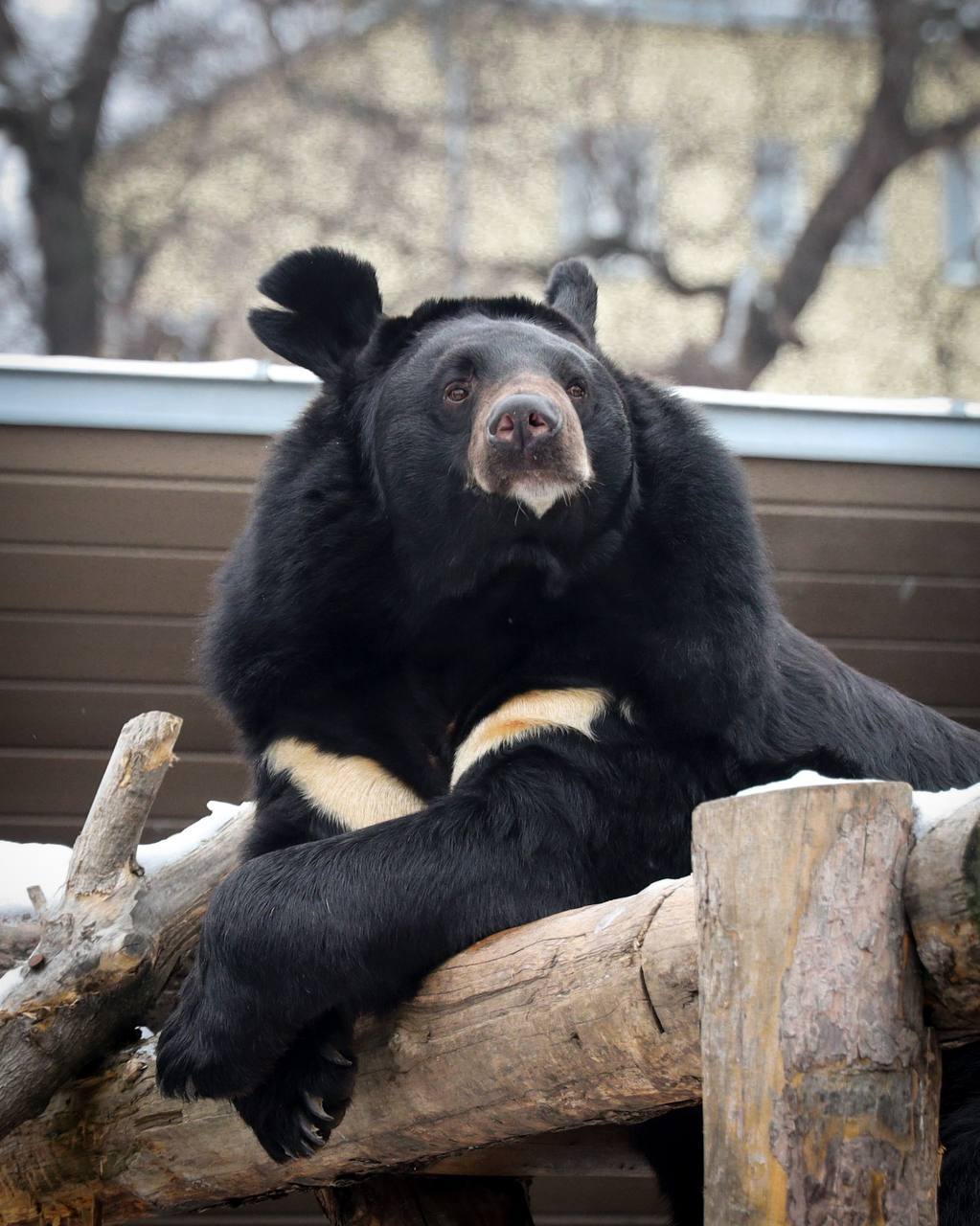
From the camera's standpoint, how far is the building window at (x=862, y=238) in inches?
298

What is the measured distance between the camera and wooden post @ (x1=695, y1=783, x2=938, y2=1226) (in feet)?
4.77

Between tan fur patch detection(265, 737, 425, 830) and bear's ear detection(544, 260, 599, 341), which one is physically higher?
bear's ear detection(544, 260, 599, 341)

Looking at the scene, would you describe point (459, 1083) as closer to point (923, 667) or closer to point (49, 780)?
point (49, 780)

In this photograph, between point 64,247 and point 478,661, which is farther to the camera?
point 64,247

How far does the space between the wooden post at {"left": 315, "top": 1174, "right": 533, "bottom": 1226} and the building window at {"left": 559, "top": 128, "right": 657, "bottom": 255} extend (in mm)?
5243

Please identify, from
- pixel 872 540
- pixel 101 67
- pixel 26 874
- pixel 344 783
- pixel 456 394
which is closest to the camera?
pixel 344 783

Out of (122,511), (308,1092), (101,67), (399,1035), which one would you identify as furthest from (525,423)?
(101,67)

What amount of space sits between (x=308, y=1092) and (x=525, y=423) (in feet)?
3.89

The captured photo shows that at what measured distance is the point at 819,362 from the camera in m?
7.13

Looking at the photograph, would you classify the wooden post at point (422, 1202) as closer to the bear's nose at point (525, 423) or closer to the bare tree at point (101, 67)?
the bear's nose at point (525, 423)

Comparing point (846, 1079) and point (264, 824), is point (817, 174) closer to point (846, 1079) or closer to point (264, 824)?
point (264, 824)

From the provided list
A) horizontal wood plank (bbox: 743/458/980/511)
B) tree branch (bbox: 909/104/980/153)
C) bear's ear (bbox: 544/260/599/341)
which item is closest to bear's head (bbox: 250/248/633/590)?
bear's ear (bbox: 544/260/599/341)

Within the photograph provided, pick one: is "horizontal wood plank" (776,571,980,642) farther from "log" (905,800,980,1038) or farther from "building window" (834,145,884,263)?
"log" (905,800,980,1038)

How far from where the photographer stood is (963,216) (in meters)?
7.56
